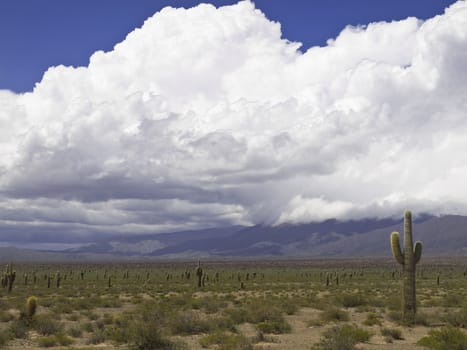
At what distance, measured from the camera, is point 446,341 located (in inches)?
727

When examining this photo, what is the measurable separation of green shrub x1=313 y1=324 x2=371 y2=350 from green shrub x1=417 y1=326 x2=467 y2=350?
2179 mm

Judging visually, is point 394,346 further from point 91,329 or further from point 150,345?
point 91,329

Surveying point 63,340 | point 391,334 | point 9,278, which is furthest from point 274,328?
point 9,278

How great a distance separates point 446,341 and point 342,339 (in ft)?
11.6

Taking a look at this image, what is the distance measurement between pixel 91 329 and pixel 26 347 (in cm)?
486

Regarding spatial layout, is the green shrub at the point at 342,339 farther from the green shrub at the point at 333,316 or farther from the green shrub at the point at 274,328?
the green shrub at the point at 333,316

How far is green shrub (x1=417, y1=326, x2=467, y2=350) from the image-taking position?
17.9 metres

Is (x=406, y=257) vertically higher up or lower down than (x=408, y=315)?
higher up

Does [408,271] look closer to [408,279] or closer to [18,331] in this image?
[408,279]

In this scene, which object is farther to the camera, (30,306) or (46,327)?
(30,306)

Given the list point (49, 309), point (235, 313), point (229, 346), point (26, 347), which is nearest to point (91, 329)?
point (26, 347)

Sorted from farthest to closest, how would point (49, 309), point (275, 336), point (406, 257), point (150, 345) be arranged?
point (49, 309) → point (406, 257) → point (275, 336) → point (150, 345)

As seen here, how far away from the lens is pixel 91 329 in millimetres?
25062

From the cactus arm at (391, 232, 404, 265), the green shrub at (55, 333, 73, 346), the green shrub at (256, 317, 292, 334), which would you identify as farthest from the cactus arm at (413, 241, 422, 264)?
the green shrub at (55, 333, 73, 346)
